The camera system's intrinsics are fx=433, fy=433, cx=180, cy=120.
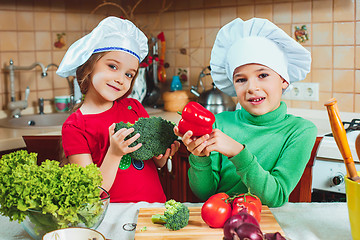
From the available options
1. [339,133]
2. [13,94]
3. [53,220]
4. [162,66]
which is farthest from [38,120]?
[339,133]

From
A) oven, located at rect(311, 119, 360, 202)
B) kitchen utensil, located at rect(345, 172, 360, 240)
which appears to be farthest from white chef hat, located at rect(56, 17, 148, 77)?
oven, located at rect(311, 119, 360, 202)

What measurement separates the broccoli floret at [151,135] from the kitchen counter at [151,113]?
850 millimetres

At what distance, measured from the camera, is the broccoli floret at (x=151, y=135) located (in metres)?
1.17

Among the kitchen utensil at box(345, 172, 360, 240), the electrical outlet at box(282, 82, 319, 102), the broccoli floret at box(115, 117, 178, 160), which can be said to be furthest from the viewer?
the electrical outlet at box(282, 82, 319, 102)

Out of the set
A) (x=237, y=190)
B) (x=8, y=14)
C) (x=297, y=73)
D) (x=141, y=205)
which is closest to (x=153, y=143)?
(x=141, y=205)

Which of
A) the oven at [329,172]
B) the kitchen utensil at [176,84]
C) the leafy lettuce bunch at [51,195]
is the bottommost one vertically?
the oven at [329,172]

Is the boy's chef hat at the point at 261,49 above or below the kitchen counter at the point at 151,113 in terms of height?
above

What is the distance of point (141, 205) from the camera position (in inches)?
42.2

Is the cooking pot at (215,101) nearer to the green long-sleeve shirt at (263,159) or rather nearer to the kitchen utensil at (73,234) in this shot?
the green long-sleeve shirt at (263,159)

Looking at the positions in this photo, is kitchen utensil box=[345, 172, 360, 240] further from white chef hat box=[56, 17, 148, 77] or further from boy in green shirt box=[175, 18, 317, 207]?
white chef hat box=[56, 17, 148, 77]

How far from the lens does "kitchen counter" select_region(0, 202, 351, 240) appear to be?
35.3 inches

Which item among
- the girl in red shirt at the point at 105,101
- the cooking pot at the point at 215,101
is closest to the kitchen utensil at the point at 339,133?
the girl in red shirt at the point at 105,101

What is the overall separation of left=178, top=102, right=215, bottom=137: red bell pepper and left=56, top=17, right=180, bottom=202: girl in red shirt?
0.62 ft

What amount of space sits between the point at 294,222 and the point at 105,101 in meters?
0.71
